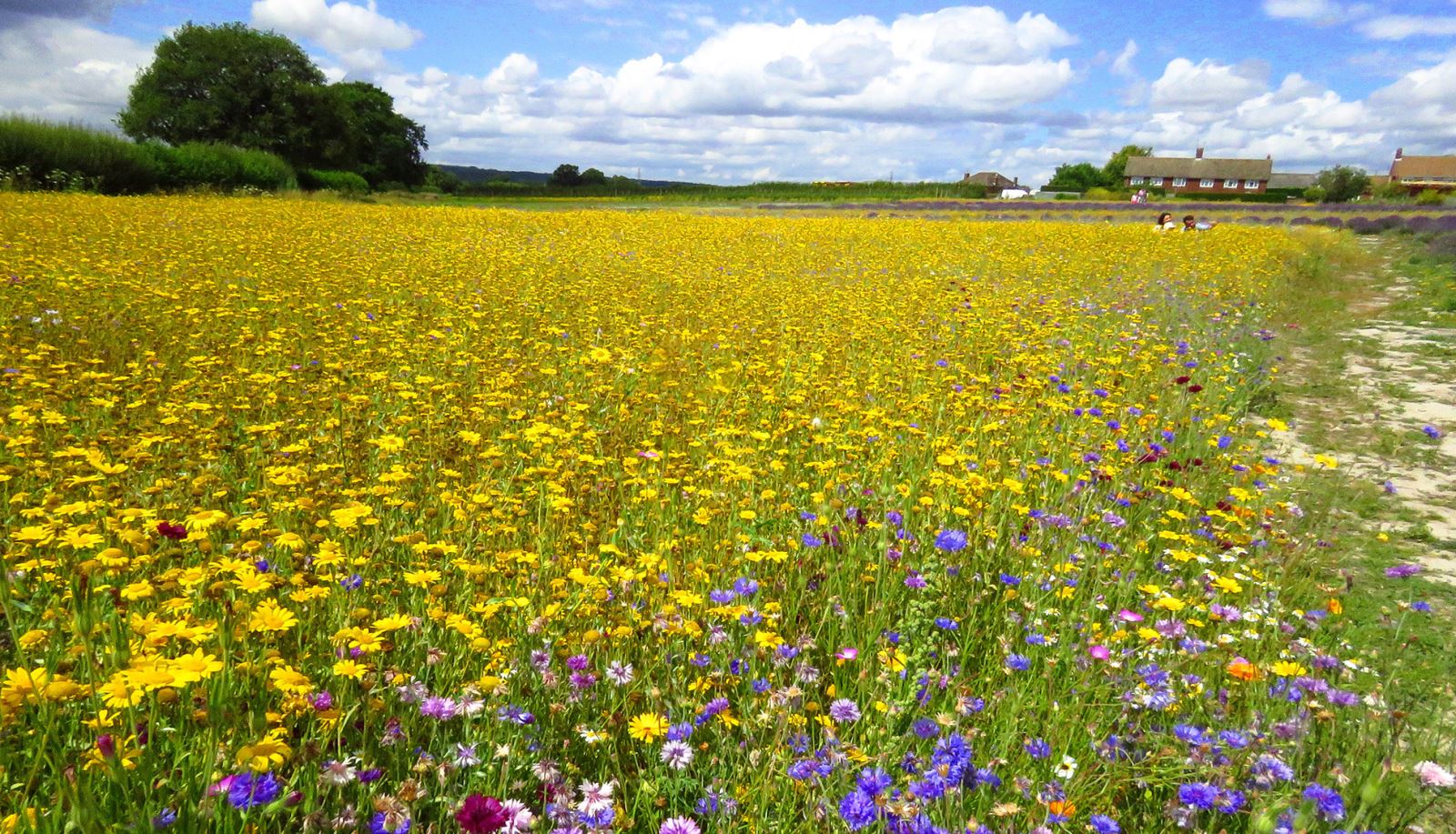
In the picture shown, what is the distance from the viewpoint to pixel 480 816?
1.19 meters

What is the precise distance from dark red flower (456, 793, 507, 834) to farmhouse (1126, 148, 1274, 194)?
3998 inches

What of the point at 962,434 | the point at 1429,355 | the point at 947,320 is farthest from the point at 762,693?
the point at 1429,355

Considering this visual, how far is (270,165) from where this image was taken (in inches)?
1098

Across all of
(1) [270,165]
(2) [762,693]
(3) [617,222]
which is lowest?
(2) [762,693]

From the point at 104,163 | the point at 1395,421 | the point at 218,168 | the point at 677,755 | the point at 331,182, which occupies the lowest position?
the point at 1395,421

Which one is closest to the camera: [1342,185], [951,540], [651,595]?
[651,595]

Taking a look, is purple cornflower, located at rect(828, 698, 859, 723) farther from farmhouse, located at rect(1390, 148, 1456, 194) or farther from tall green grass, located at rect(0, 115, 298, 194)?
farmhouse, located at rect(1390, 148, 1456, 194)

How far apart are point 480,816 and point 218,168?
3074 cm

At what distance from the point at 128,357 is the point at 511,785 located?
4866mm

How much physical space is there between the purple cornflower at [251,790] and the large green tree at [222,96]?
5090 centimetres

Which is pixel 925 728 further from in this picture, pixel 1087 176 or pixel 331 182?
pixel 1087 176

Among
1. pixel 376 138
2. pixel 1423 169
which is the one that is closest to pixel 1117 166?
pixel 1423 169

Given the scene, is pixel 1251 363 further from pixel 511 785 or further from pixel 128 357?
pixel 128 357

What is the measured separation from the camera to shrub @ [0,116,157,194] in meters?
19.8
